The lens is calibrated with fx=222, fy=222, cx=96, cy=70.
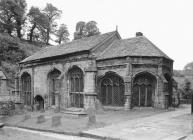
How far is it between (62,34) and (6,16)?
24449mm

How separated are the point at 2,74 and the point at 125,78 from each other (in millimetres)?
28542

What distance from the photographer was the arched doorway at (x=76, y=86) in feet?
79.4

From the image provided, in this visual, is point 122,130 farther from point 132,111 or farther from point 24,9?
point 24,9

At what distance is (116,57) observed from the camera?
21.4m

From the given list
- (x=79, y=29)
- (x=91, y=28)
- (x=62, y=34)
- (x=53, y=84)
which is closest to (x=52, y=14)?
(x=62, y=34)

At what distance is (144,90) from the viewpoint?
21.2 meters

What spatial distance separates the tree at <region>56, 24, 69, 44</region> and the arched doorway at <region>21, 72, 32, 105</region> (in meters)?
48.8

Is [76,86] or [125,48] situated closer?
[125,48]

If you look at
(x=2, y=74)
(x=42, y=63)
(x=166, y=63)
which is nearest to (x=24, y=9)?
(x=2, y=74)

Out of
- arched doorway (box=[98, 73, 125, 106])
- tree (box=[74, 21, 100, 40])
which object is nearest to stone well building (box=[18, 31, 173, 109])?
arched doorway (box=[98, 73, 125, 106])

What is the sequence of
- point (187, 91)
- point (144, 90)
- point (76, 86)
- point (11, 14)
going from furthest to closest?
point (11, 14) → point (187, 91) → point (76, 86) → point (144, 90)

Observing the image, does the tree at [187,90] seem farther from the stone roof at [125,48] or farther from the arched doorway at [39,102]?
the arched doorway at [39,102]

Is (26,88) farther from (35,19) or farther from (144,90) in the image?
(35,19)

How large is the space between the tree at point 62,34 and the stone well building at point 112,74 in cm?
5369
